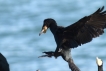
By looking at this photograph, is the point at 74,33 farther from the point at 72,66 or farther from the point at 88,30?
the point at 72,66

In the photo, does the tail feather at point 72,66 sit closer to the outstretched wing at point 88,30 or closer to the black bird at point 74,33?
the black bird at point 74,33

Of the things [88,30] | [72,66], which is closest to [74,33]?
[88,30]

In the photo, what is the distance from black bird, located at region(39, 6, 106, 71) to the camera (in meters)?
6.14

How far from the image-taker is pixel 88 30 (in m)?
6.21

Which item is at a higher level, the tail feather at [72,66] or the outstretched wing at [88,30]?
the outstretched wing at [88,30]

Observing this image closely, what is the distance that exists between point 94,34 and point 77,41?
17 cm

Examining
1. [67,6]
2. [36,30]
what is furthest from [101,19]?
[67,6]

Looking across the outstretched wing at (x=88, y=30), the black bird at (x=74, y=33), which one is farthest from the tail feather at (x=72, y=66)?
the outstretched wing at (x=88, y=30)

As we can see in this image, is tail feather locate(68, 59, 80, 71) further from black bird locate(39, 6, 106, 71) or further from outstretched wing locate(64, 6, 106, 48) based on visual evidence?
outstretched wing locate(64, 6, 106, 48)

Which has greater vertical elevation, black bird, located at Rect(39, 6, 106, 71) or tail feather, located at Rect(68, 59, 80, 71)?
black bird, located at Rect(39, 6, 106, 71)

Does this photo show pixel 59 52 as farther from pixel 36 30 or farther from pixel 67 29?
pixel 36 30

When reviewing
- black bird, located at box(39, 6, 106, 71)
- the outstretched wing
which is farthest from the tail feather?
the outstretched wing

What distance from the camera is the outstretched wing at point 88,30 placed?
6141mm

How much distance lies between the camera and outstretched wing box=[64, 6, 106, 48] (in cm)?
614
